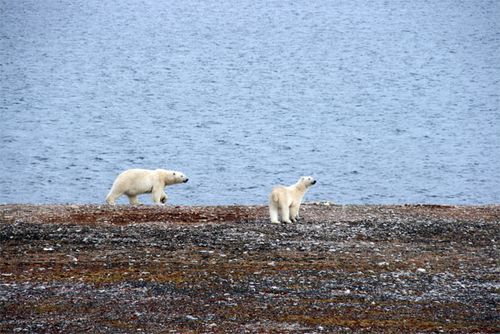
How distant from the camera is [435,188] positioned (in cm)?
3303

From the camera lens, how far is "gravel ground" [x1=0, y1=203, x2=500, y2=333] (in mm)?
10180

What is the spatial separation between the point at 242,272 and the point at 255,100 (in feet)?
166

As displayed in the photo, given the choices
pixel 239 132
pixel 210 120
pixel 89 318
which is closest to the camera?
pixel 89 318

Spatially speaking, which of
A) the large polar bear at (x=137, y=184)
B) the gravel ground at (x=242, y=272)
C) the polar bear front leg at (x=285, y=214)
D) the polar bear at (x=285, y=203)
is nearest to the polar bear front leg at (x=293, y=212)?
the polar bear at (x=285, y=203)

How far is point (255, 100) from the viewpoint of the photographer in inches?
2450

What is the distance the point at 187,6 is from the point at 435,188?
100909 mm

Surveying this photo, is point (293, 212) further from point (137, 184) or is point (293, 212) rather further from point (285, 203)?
point (137, 184)

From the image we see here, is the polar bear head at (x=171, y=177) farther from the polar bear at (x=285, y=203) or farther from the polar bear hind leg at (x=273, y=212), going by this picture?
the polar bear hind leg at (x=273, y=212)

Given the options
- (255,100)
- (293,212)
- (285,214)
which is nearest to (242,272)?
(285,214)

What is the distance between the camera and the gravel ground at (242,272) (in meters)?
10.2

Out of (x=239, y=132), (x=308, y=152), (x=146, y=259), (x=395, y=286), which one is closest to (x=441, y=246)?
(x=395, y=286)

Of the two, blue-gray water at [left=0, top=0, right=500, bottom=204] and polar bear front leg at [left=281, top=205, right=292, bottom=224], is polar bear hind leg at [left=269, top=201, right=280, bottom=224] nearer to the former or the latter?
polar bear front leg at [left=281, top=205, right=292, bottom=224]

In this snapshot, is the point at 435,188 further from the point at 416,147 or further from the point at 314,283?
the point at 314,283

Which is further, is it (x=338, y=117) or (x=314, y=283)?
(x=338, y=117)
